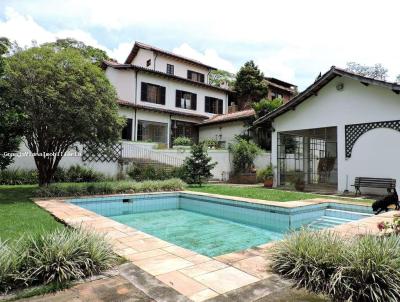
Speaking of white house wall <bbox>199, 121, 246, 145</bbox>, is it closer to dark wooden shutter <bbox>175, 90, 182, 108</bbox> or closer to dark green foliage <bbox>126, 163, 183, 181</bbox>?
dark wooden shutter <bbox>175, 90, 182, 108</bbox>

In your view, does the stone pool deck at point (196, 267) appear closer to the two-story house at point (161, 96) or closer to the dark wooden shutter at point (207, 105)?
the two-story house at point (161, 96)

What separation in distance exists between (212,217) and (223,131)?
50.4 feet

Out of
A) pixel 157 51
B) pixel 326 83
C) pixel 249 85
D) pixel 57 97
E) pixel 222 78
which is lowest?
pixel 57 97

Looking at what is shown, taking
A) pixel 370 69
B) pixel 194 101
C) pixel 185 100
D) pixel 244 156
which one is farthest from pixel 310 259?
pixel 370 69

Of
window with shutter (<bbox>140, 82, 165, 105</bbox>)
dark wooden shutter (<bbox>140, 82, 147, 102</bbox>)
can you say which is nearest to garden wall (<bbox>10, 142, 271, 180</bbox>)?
dark wooden shutter (<bbox>140, 82, 147, 102</bbox>)

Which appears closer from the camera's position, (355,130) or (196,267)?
(196,267)

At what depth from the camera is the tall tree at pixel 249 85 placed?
3306cm

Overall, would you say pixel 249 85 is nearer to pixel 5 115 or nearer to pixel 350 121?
pixel 350 121

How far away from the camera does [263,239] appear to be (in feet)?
24.6

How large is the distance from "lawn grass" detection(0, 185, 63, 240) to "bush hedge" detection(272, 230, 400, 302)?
3.88m

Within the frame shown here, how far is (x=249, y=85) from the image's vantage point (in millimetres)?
33031

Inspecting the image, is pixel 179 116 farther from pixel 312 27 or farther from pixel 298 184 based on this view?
pixel 312 27

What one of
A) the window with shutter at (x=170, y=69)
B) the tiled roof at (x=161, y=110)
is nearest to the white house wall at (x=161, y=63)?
the window with shutter at (x=170, y=69)

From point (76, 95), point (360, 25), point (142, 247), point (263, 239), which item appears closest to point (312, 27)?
point (360, 25)
